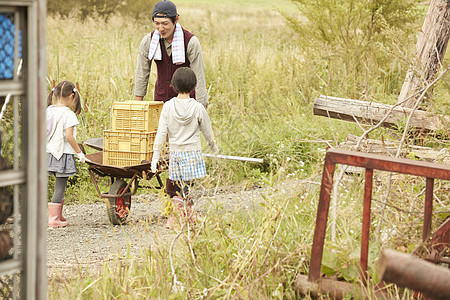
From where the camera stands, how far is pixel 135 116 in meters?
5.62

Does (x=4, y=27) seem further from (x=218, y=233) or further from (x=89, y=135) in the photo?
(x=89, y=135)

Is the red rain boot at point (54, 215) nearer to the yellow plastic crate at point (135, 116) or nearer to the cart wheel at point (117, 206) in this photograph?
the cart wheel at point (117, 206)

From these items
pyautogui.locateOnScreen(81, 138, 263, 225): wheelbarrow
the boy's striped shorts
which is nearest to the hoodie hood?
the boy's striped shorts

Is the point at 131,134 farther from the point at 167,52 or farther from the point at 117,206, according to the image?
the point at 167,52

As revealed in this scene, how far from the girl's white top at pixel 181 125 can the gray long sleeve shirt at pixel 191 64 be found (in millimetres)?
738

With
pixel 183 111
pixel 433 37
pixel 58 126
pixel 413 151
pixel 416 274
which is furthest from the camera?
pixel 433 37

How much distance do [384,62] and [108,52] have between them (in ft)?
15.3

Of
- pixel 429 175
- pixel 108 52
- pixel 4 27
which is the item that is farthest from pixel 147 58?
pixel 108 52

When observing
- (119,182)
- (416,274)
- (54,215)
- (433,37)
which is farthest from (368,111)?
(416,274)

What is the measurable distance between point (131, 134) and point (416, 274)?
452 cm

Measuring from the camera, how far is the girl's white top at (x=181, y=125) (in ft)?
17.3

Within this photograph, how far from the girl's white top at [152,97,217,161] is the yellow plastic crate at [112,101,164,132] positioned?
0.27 m

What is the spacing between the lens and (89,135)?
7793 mm

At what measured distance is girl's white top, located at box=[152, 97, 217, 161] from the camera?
5.28 m
